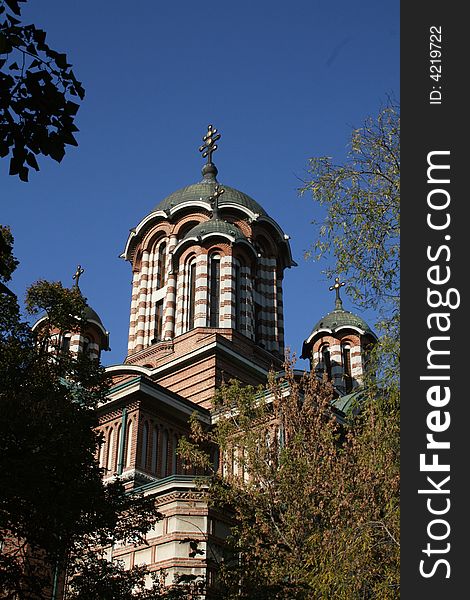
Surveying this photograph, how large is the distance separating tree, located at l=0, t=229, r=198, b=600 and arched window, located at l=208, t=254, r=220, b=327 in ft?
53.5

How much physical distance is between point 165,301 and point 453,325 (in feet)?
83.4

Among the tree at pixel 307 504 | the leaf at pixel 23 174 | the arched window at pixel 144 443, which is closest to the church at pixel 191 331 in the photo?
the arched window at pixel 144 443

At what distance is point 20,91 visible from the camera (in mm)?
7055

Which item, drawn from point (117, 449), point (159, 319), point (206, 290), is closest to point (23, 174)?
point (117, 449)

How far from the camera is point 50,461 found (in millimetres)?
10250

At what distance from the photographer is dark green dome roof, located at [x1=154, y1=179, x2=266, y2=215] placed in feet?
110

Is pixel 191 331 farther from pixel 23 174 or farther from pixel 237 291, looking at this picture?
pixel 23 174

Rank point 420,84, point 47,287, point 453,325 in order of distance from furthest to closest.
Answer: point 47,287, point 420,84, point 453,325

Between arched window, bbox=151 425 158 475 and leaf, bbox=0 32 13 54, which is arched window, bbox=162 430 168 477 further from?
leaf, bbox=0 32 13 54

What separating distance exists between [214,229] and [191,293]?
2.48 meters

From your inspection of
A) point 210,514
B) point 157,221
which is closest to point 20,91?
point 210,514

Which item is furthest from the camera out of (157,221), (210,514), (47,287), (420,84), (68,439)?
(157,221)

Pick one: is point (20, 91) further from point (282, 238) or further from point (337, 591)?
point (282, 238)

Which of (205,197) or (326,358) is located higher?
(205,197)
